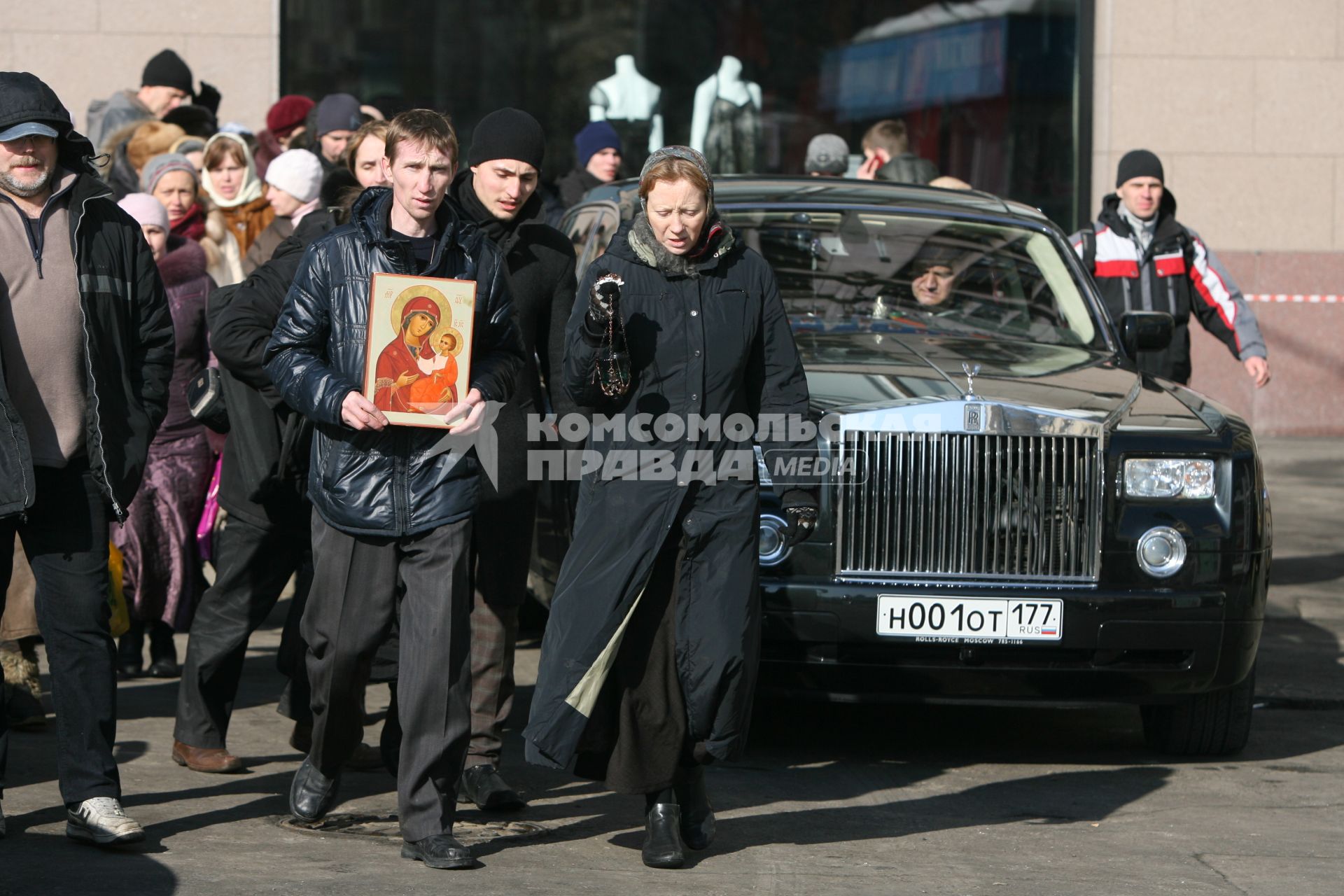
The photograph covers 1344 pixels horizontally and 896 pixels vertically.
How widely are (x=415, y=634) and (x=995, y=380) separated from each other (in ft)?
7.91

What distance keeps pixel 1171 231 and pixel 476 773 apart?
512 cm

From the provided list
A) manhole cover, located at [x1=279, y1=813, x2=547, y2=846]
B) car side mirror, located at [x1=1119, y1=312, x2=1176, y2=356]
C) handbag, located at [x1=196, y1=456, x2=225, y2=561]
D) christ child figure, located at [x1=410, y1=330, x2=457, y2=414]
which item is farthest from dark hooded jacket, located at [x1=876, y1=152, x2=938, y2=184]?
christ child figure, located at [x1=410, y1=330, x2=457, y2=414]

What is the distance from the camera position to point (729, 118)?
1579cm

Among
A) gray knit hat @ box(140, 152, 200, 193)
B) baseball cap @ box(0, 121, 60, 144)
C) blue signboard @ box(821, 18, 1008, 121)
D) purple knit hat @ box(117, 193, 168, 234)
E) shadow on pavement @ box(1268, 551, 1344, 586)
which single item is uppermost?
blue signboard @ box(821, 18, 1008, 121)

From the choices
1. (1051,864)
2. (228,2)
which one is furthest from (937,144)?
(1051,864)

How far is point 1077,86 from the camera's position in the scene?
15.8m

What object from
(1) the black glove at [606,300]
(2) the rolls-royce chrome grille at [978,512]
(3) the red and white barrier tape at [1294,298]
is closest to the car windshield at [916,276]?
(2) the rolls-royce chrome grille at [978,512]

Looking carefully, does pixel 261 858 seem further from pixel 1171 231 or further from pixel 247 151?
pixel 1171 231

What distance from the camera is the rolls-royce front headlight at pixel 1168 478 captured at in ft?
21.3

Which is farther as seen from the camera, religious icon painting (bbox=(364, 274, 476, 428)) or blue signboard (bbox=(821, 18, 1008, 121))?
blue signboard (bbox=(821, 18, 1008, 121))

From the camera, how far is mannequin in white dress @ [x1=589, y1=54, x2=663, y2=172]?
51.2 feet

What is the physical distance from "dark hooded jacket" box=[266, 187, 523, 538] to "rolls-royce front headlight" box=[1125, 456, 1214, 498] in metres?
2.19

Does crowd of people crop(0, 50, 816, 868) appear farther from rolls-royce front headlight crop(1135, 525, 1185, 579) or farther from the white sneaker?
rolls-royce front headlight crop(1135, 525, 1185, 579)

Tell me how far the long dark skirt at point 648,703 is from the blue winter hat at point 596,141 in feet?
24.2
